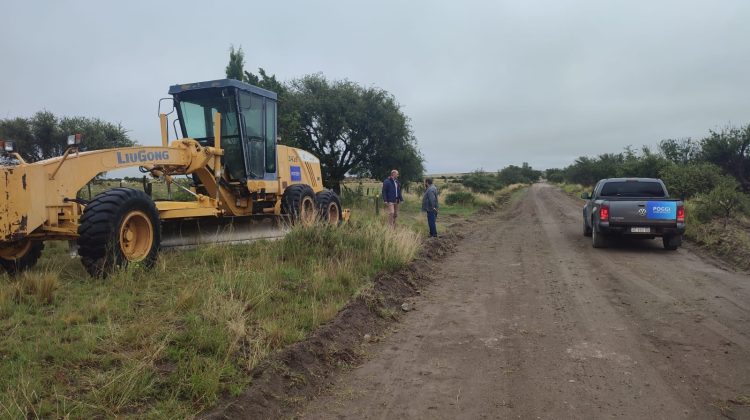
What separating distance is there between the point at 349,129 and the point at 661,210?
14.3m

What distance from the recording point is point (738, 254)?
11312 mm

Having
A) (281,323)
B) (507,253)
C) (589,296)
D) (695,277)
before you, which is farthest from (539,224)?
(281,323)

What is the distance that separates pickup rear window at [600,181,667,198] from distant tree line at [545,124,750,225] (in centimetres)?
354

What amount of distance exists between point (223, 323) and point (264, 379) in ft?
3.27

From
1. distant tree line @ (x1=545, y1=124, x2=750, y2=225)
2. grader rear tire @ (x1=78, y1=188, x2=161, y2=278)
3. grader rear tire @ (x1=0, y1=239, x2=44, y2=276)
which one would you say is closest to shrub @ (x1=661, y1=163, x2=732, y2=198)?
distant tree line @ (x1=545, y1=124, x2=750, y2=225)

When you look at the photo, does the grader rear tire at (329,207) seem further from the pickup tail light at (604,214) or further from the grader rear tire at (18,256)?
the pickup tail light at (604,214)

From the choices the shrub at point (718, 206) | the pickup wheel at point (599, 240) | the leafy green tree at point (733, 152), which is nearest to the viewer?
the pickup wheel at point (599, 240)

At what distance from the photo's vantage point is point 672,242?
12.6 meters

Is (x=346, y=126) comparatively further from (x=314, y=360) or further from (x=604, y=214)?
(x=314, y=360)

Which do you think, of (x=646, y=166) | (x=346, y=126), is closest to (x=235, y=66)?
(x=346, y=126)

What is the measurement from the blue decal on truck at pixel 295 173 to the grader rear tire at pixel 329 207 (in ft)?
2.07

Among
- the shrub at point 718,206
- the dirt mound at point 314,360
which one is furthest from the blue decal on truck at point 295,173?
the shrub at point 718,206

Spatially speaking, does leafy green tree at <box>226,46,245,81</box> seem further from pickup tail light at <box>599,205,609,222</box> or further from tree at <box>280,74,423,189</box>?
pickup tail light at <box>599,205,609,222</box>

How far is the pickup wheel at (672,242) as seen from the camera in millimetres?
12508
